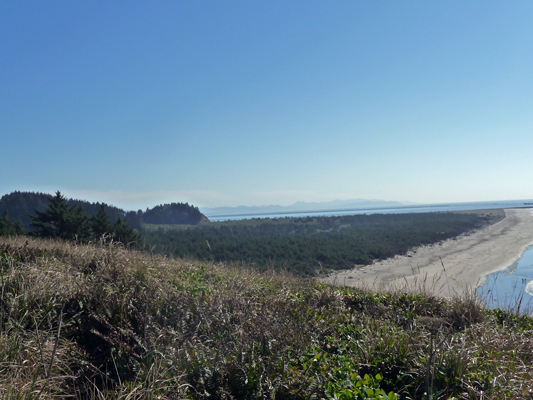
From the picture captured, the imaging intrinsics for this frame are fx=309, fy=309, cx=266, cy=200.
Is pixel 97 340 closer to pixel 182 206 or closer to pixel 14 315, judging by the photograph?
pixel 14 315

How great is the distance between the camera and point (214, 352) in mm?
Result: 2848

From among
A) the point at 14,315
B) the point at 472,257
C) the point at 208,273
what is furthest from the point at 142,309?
the point at 472,257

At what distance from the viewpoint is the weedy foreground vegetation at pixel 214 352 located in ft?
8.04

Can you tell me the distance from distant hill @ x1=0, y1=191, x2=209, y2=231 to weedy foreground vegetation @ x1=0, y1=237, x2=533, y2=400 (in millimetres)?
31627

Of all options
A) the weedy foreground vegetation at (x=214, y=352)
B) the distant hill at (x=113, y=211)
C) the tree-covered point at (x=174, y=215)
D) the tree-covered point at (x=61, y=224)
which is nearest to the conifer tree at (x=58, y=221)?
the tree-covered point at (x=61, y=224)

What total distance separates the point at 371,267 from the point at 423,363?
20.3m

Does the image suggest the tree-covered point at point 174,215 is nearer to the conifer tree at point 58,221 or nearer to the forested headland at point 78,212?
the forested headland at point 78,212

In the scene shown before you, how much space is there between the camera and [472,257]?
2298 centimetres

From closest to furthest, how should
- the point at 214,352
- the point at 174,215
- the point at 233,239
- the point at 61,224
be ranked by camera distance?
the point at 214,352 < the point at 61,224 < the point at 233,239 < the point at 174,215

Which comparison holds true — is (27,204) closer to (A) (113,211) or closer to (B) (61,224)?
(A) (113,211)

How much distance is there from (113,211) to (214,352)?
1717 inches

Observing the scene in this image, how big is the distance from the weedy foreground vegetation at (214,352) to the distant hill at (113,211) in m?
31.6

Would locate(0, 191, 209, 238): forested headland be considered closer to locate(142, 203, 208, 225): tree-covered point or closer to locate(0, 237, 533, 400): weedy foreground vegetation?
locate(142, 203, 208, 225): tree-covered point

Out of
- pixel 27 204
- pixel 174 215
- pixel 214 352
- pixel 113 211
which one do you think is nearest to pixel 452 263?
pixel 214 352
